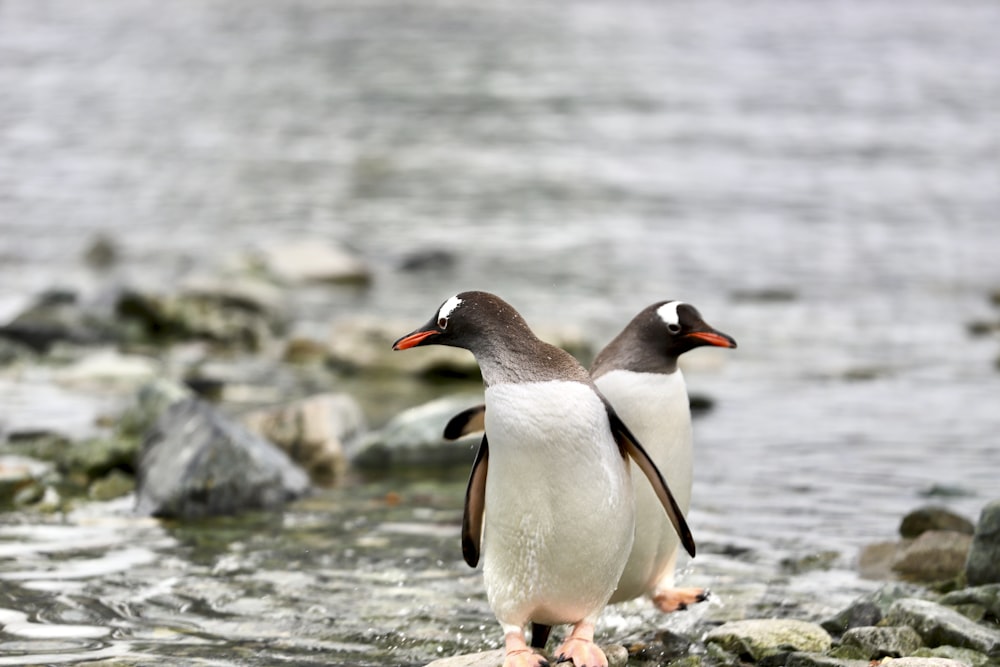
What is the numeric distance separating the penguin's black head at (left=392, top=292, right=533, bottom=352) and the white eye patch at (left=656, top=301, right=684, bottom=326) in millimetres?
810

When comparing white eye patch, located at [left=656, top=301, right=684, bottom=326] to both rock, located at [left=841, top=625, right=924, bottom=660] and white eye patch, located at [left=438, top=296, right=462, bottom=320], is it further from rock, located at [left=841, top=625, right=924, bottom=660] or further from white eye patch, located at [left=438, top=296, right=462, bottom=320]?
rock, located at [left=841, top=625, right=924, bottom=660]

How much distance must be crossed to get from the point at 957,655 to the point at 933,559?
142 centimetres

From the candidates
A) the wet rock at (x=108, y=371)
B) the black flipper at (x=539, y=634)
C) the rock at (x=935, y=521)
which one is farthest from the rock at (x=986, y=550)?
the wet rock at (x=108, y=371)

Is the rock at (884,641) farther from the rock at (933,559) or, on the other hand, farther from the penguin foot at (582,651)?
the rock at (933,559)

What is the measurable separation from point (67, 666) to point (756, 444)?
5.21m

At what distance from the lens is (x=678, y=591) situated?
18.3 ft

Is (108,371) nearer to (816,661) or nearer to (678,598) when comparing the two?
(678,598)

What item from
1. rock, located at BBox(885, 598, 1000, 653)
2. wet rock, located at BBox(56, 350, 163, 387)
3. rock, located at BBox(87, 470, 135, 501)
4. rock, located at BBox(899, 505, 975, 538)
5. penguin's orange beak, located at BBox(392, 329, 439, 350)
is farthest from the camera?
wet rock, located at BBox(56, 350, 163, 387)

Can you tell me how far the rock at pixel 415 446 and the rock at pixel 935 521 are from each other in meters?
2.72

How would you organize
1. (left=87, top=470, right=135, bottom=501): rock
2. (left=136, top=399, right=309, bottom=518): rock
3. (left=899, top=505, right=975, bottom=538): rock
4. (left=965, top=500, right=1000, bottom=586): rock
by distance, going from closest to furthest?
(left=965, top=500, right=1000, bottom=586): rock → (left=899, top=505, right=975, bottom=538): rock → (left=136, top=399, right=309, bottom=518): rock → (left=87, top=470, right=135, bottom=501): rock

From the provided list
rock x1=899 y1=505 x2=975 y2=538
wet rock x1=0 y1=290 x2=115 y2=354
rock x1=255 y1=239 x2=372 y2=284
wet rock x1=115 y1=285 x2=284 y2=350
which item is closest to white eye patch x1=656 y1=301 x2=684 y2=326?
rock x1=899 y1=505 x2=975 y2=538

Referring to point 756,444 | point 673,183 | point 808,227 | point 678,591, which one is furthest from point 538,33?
point 678,591

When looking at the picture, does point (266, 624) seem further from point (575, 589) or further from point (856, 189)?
point (856, 189)

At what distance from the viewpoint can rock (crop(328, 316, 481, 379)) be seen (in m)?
11.0
